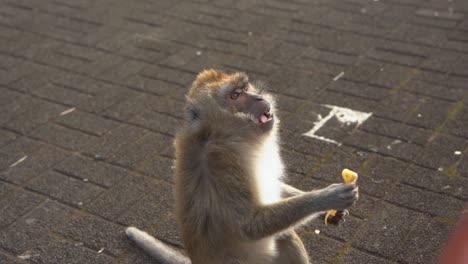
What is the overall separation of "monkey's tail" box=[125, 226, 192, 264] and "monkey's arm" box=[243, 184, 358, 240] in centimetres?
79

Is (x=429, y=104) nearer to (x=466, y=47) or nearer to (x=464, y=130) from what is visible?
(x=464, y=130)

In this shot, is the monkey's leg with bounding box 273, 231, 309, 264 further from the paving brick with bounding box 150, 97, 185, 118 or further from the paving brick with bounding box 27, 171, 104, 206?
the paving brick with bounding box 150, 97, 185, 118

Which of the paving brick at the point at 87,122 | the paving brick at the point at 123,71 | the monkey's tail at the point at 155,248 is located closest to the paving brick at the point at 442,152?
the monkey's tail at the point at 155,248

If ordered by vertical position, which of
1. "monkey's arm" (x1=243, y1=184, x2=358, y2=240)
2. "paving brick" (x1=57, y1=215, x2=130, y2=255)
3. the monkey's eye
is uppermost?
the monkey's eye

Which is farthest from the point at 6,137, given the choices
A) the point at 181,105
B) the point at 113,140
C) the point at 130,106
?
the point at 181,105

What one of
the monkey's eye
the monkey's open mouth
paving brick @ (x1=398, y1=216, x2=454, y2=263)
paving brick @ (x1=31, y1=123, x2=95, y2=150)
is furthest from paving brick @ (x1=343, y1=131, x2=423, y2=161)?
paving brick @ (x1=31, y1=123, x2=95, y2=150)

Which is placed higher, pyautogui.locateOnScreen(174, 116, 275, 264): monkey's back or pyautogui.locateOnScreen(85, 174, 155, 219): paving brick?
pyautogui.locateOnScreen(174, 116, 275, 264): monkey's back

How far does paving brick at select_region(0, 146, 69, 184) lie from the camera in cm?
456

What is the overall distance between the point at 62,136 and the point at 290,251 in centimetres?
254

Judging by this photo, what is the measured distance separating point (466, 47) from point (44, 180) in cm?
407

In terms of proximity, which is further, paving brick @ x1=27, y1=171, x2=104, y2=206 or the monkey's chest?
paving brick @ x1=27, y1=171, x2=104, y2=206

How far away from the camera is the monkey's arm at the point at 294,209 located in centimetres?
293

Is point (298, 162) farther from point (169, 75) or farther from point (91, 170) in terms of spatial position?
point (169, 75)

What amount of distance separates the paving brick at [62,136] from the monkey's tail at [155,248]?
1.32 m
